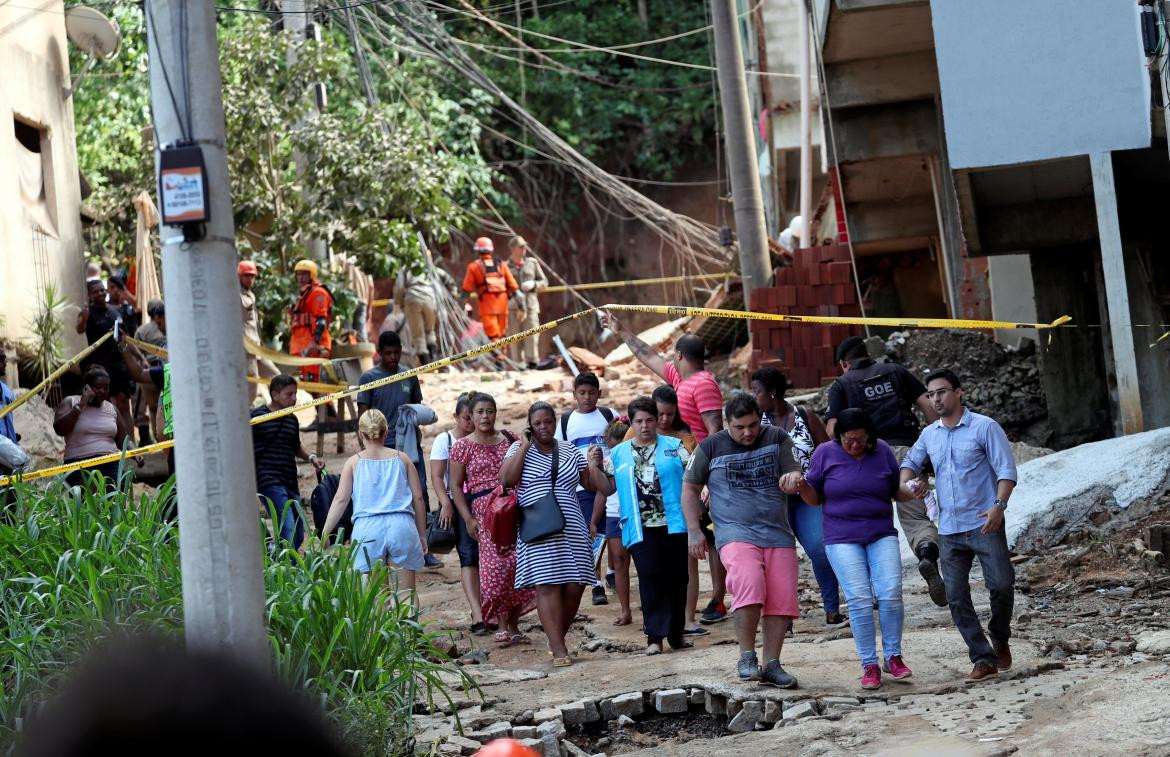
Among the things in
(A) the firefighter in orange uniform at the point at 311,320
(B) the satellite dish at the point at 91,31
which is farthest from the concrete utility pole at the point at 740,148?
(B) the satellite dish at the point at 91,31

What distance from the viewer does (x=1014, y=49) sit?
12.3 metres

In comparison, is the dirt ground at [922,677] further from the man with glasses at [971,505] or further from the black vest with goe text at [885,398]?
the black vest with goe text at [885,398]

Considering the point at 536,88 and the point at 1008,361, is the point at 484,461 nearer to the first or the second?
the point at 1008,361

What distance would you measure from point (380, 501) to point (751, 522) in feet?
8.87

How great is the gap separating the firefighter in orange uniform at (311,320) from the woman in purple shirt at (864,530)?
412 inches

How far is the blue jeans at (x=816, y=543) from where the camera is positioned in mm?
9781

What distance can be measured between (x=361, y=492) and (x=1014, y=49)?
666 centimetres

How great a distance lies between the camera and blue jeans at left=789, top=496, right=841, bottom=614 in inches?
385

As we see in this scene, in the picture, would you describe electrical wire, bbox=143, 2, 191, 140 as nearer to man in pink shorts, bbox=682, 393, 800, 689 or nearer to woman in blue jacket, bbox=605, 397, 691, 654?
man in pink shorts, bbox=682, 393, 800, 689

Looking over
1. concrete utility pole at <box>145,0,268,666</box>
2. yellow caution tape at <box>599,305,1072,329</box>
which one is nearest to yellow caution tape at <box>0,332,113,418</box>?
yellow caution tape at <box>599,305,1072,329</box>

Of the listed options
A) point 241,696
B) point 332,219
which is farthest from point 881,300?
point 241,696

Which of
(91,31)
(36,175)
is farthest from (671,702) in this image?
(91,31)

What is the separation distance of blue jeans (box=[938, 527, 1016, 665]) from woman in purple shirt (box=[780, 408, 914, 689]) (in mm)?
314

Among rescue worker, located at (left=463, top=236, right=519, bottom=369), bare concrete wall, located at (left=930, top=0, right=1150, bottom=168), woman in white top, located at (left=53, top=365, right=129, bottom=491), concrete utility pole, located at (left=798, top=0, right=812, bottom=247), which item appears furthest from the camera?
rescue worker, located at (left=463, top=236, right=519, bottom=369)
